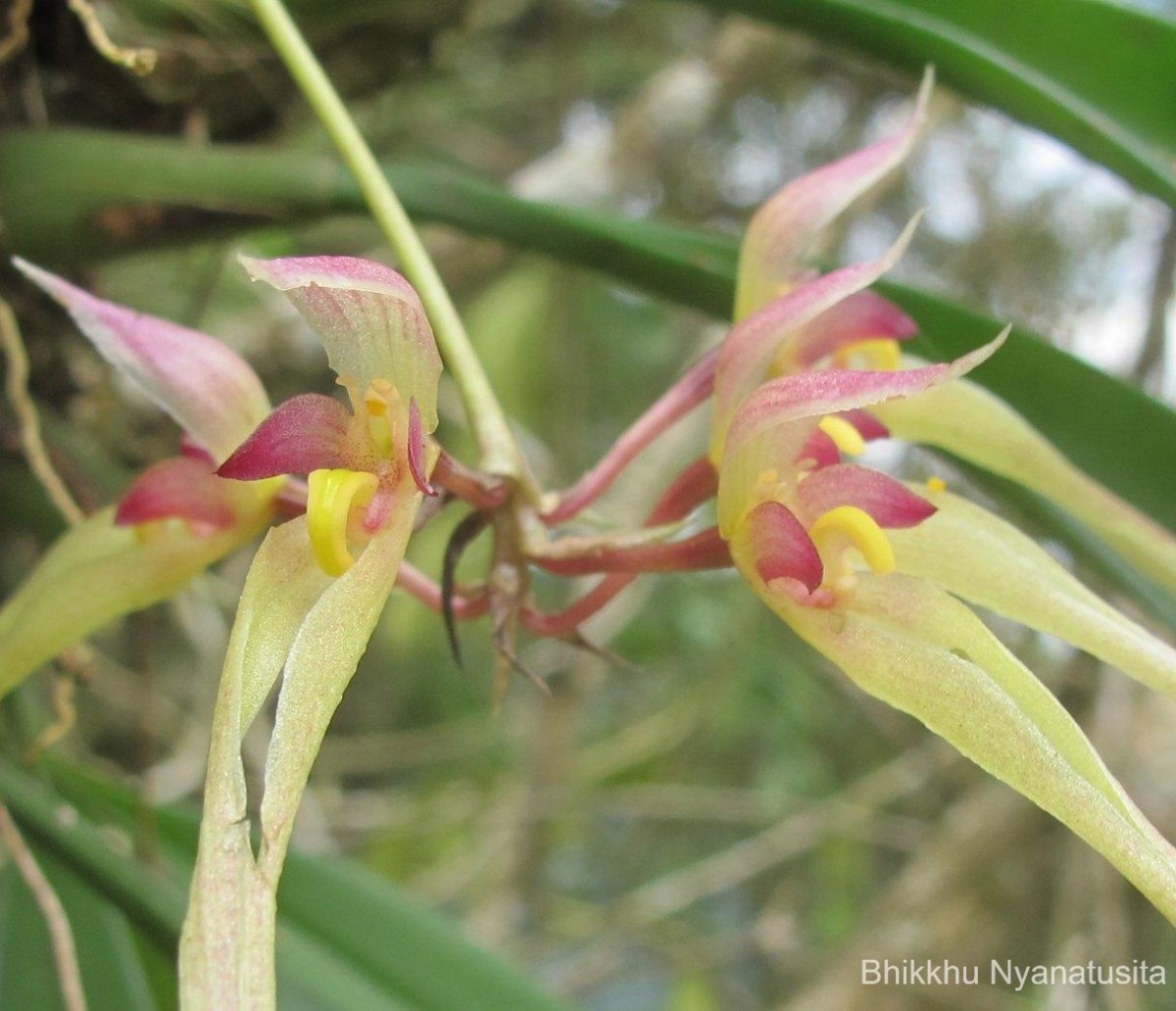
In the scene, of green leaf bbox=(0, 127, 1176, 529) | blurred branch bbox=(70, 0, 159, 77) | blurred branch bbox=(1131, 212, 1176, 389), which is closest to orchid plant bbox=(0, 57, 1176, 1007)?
green leaf bbox=(0, 127, 1176, 529)

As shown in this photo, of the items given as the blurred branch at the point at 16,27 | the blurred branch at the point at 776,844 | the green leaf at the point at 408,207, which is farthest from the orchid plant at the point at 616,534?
the blurred branch at the point at 776,844

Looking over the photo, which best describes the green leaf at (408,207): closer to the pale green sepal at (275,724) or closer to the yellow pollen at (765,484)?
the yellow pollen at (765,484)

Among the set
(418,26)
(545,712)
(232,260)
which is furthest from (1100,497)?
(545,712)

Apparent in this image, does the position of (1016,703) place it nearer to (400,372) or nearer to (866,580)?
(866,580)

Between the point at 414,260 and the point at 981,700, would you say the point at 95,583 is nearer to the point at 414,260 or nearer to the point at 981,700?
the point at 414,260

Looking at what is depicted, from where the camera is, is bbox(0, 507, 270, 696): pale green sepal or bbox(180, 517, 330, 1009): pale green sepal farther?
bbox(0, 507, 270, 696): pale green sepal

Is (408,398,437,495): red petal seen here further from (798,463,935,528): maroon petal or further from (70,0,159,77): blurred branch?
(70,0,159,77): blurred branch

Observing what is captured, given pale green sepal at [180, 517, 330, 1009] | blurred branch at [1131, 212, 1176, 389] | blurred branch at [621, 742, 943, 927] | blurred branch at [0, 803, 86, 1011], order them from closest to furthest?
pale green sepal at [180, 517, 330, 1009], blurred branch at [0, 803, 86, 1011], blurred branch at [1131, 212, 1176, 389], blurred branch at [621, 742, 943, 927]
